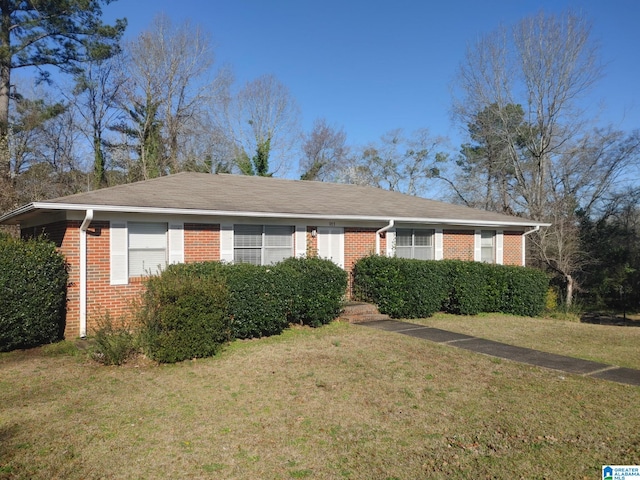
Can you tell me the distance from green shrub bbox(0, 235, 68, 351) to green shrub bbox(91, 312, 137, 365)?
152 cm

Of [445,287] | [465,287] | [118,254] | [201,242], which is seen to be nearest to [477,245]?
[465,287]

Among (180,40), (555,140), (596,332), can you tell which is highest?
(180,40)

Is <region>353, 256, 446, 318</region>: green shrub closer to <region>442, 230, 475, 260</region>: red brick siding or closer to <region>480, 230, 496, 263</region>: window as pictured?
<region>442, 230, 475, 260</region>: red brick siding

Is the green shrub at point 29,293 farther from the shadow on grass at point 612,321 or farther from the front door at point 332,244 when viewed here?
the shadow on grass at point 612,321

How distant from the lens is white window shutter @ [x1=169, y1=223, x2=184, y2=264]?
10133 millimetres

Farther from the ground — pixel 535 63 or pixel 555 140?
pixel 535 63

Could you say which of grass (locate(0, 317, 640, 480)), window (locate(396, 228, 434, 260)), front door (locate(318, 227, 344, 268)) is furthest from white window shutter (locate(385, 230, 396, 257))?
grass (locate(0, 317, 640, 480))

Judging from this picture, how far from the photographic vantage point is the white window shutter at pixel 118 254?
373 inches

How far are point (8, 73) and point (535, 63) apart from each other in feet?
79.9

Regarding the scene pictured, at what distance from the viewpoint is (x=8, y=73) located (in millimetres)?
20125

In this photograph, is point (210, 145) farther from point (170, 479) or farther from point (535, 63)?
point (170, 479)

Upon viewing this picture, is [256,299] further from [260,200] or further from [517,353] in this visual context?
[517,353]

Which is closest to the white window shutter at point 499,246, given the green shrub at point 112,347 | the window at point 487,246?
the window at point 487,246

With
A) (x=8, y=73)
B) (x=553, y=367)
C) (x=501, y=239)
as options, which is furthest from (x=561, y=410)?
(x=8, y=73)
